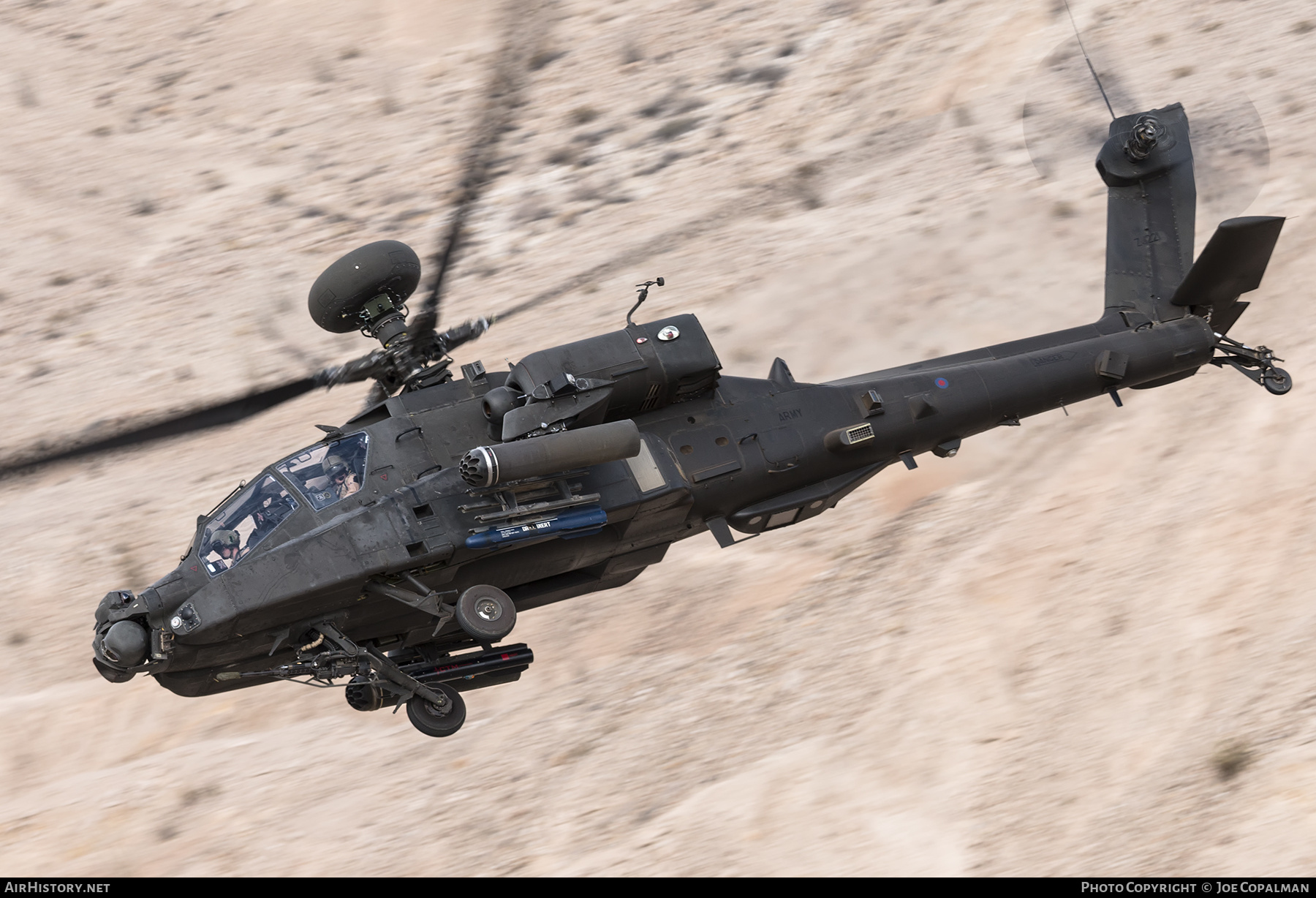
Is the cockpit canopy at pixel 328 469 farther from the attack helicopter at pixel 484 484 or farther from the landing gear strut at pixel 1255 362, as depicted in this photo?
the landing gear strut at pixel 1255 362

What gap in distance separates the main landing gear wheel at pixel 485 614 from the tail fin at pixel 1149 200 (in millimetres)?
9554

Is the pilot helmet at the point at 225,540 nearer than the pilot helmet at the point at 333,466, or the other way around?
the pilot helmet at the point at 225,540

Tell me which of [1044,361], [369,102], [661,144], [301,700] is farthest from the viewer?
[369,102]

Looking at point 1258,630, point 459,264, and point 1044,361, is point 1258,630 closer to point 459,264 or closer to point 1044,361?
point 1044,361

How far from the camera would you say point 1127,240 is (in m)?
19.8

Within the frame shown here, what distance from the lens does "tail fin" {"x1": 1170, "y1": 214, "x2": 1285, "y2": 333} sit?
59.1 feet

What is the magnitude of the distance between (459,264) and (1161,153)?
44.2ft

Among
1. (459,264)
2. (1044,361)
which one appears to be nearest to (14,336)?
(459,264)

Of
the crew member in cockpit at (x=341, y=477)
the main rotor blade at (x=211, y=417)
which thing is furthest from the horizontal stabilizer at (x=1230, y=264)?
the main rotor blade at (x=211, y=417)

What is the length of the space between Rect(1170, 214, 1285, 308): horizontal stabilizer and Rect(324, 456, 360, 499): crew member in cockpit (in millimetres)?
10603

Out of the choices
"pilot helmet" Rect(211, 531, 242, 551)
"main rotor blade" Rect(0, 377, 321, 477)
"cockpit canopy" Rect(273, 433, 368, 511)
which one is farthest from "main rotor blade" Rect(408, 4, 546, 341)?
"pilot helmet" Rect(211, 531, 242, 551)

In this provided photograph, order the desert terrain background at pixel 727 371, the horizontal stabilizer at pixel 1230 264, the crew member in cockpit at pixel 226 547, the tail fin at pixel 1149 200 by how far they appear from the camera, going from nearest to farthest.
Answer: the crew member in cockpit at pixel 226 547 → the horizontal stabilizer at pixel 1230 264 → the tail fin at pixel 1149 200 → the desert terrain background at pixel 727 371

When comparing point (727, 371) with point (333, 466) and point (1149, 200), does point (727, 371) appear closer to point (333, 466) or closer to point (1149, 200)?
point (1149, 200)

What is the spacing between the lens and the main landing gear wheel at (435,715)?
14680 millimetres
